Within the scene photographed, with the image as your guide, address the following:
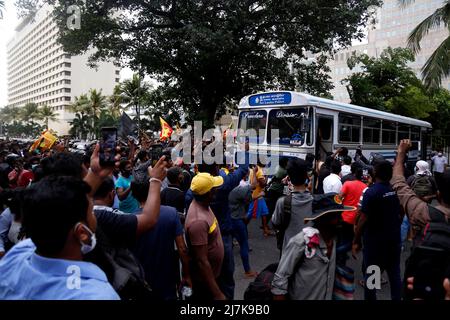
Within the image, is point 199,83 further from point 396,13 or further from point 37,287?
point 396,13

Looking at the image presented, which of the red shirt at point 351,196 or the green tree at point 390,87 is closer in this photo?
the red shirt at point 351,196

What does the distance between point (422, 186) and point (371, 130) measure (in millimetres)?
8182

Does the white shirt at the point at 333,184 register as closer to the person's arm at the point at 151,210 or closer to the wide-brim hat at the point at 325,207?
the wide-brim hat at the point at 325,207

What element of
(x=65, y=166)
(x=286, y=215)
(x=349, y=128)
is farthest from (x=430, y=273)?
(x=349, y=128)

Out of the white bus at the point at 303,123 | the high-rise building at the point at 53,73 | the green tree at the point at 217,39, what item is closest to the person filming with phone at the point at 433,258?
the white bus at the point at 303,123

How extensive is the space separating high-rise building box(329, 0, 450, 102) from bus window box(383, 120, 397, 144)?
39.2 metres

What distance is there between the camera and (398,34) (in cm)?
5994

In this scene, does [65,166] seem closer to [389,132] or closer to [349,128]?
[349,128]

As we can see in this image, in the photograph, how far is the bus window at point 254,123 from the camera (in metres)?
10.5

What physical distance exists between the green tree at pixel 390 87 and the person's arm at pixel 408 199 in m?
21.4

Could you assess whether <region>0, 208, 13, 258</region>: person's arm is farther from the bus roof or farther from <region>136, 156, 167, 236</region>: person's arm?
the bus roof

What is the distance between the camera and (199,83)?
1686 centimetres
